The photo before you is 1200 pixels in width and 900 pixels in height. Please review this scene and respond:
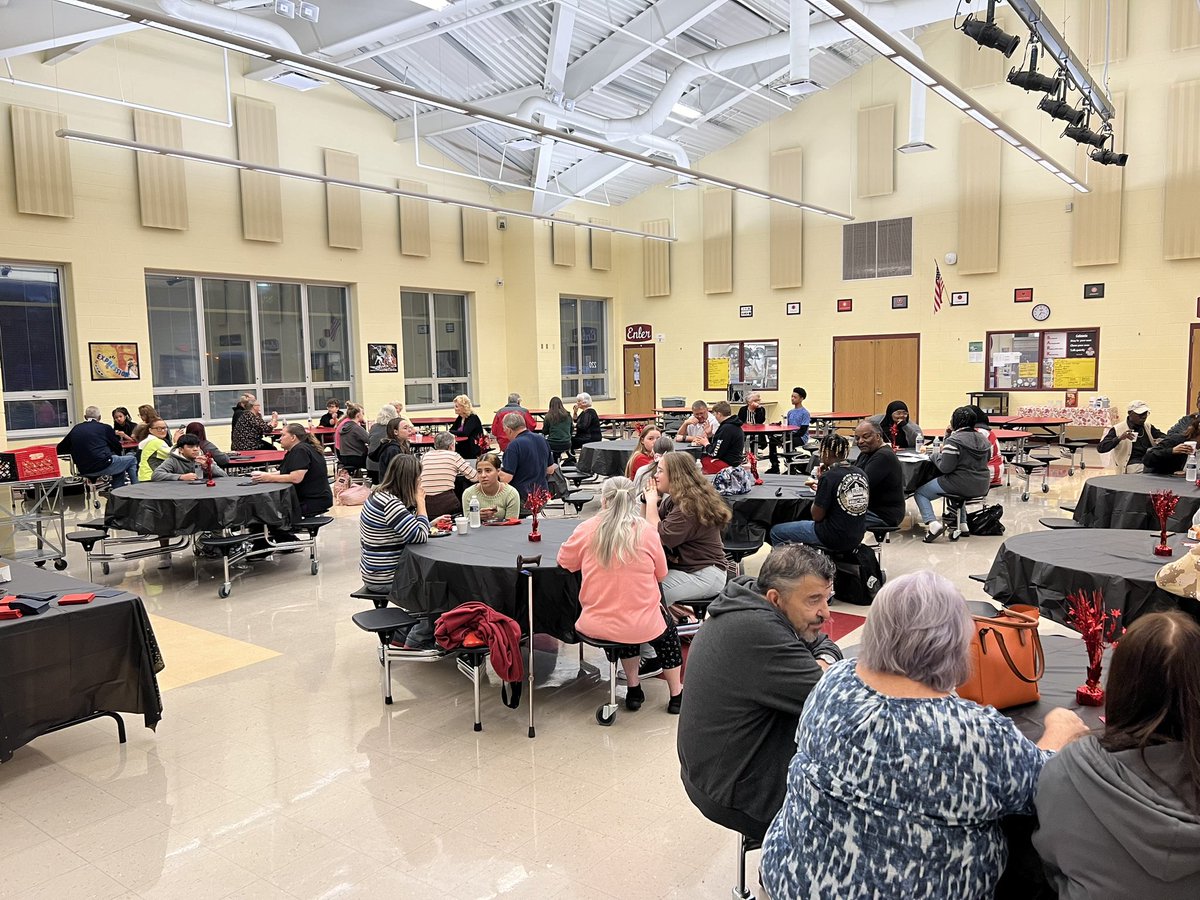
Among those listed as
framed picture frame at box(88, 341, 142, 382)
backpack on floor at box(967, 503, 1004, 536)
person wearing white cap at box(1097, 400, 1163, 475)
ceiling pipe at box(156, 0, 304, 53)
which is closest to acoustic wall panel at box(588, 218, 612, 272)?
ceiling pipe at box(156, 0, 304, 53)

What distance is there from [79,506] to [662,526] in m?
9.56

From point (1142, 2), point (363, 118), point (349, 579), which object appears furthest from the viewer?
point (363, 118)

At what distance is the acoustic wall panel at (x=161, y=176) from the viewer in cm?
1227

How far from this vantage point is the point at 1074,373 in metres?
14.4

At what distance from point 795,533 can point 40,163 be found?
10.9 metres

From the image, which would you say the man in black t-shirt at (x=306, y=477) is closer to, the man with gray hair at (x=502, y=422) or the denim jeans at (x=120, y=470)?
the man with gray hair at (x=502, y=422)

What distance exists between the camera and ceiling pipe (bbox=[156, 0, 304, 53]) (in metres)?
9.36

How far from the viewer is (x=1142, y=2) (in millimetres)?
13375

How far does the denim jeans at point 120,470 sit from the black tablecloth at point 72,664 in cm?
598

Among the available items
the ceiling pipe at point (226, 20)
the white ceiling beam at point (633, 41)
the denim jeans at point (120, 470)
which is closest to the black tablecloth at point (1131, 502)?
the white ceiling beam at point (633, 41)

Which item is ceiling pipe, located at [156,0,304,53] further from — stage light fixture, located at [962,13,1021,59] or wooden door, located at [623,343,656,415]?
wooden door, located at [623,343,656,415]

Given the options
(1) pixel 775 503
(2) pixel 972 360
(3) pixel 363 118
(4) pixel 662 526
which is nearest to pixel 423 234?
(3) pixel 363 118

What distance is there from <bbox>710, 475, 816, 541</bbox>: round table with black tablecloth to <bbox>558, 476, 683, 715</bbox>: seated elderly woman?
94.6 inches

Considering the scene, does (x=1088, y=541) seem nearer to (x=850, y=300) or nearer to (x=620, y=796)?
(x=620, y=796)
